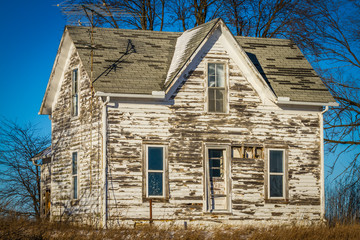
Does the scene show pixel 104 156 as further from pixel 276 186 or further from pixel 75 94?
pixel 276 186

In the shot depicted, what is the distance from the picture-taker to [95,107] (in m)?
21.7

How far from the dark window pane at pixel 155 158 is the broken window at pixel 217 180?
5.27 ft

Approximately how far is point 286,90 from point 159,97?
4.86 meters

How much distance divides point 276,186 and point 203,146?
2966 millimetres

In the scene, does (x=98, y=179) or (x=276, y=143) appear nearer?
(x=98, y=179)

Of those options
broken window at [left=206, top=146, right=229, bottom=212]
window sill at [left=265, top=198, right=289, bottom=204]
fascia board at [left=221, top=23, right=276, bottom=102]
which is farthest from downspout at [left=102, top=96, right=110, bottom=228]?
window sill at [left=265, top=198, right=289, bottom=204]

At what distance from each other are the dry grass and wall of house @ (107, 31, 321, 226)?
3.36 feet

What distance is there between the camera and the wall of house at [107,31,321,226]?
20750 mm

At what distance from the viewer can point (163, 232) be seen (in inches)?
727

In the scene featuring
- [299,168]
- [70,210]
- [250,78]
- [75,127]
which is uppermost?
[250,78]

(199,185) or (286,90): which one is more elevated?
(286,90)

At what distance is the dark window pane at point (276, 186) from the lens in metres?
22.2

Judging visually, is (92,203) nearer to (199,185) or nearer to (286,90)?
(199,185)

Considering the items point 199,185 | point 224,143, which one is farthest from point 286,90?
point 199,185
